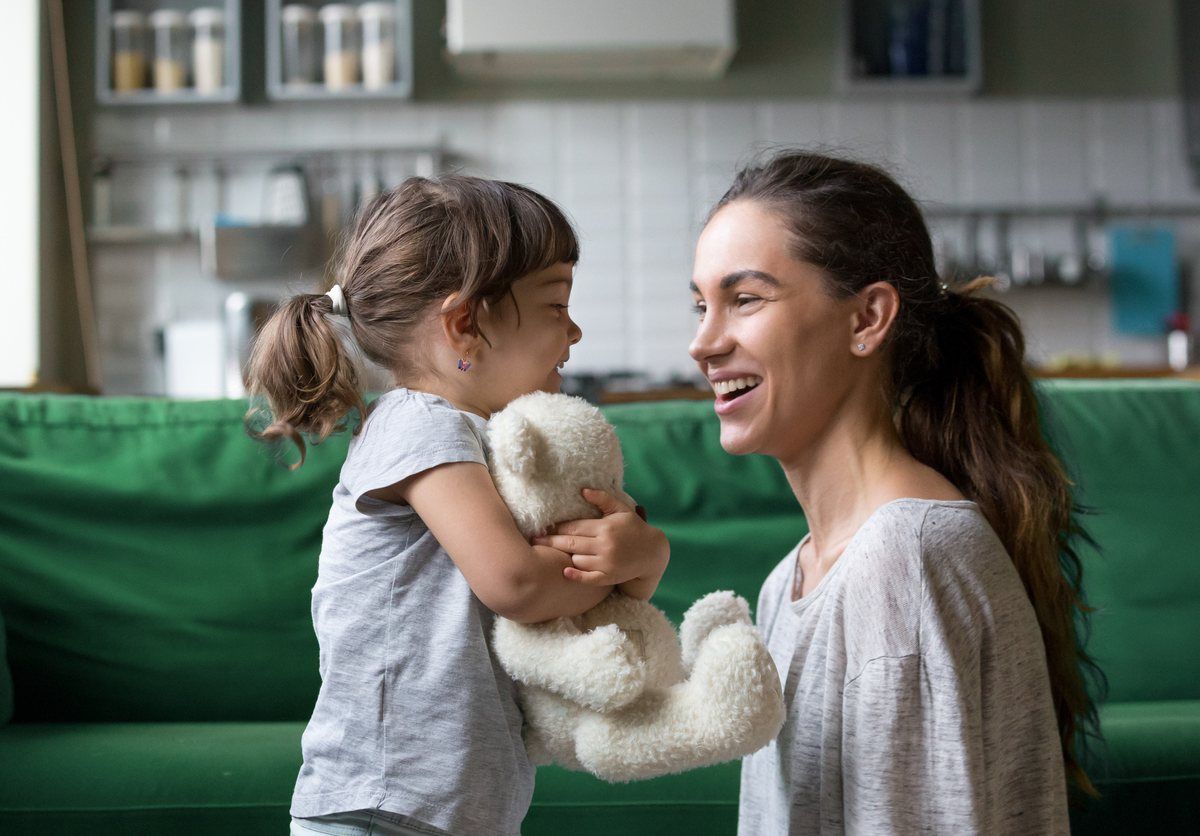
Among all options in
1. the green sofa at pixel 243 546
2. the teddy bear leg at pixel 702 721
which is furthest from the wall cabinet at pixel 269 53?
the teddy bear leg at pixel 702 721

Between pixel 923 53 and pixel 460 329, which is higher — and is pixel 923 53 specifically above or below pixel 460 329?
above

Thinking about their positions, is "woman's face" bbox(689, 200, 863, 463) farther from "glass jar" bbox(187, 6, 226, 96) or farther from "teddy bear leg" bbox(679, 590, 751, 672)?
"glass jar" bbox(187, 6, 226, 96)

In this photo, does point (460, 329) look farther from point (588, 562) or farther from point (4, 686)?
point (4, 686)

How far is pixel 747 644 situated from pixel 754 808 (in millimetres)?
399

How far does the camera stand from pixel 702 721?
0.96 metres

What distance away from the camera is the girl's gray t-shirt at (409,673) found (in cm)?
102

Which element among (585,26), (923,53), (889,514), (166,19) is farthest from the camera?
(923,53)

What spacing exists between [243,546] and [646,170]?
351 cm

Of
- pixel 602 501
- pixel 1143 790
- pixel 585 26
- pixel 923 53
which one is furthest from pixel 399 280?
pixel 923 53

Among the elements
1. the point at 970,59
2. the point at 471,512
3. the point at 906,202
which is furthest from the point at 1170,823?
the point at 970,59

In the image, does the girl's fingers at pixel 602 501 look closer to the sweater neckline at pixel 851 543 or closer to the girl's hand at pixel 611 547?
the girl's hand at pixel 611 547

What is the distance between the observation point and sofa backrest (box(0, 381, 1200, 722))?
189 centimetres

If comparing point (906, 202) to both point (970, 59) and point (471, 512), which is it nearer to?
point (471, 512)

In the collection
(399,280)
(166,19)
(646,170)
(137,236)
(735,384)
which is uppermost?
(166,19)
